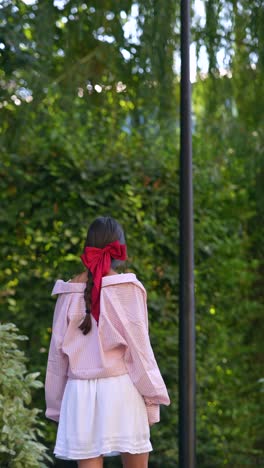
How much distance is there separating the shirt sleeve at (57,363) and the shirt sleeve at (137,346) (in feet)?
0.87

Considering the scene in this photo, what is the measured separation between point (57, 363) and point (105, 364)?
27cm

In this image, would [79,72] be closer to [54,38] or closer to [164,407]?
[54,38]

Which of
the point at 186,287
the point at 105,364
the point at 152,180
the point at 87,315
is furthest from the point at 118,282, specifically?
the point at 152,180

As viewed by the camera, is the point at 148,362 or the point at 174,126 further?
the point at 174,126

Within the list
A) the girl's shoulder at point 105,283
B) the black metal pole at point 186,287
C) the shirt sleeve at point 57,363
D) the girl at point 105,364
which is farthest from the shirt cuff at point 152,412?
the black metal pole at point 186,287

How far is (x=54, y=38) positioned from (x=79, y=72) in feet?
1.22

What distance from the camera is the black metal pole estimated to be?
21.9 feet

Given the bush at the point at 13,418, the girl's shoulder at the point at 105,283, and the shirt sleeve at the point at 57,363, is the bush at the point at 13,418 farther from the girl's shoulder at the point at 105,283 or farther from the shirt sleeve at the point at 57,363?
the girl's shoulder at the point at 105,283

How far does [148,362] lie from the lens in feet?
16.3

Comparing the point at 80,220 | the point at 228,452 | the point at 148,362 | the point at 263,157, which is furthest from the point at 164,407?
the point at 148,362

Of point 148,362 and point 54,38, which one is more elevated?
point 54,38

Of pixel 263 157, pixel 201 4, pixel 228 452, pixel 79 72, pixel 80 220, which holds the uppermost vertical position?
pixel 201 4

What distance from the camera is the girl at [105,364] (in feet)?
16.1

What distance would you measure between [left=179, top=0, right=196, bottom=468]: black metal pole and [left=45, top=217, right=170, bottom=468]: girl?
5.52 feet
